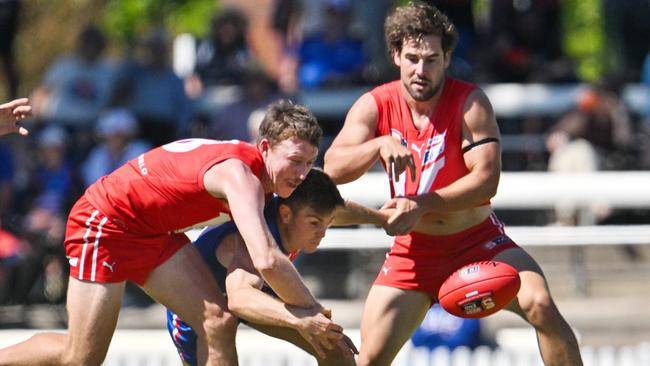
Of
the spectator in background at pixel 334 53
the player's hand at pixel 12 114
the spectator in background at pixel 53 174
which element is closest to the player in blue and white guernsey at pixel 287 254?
the player's hand at pixel 12 114

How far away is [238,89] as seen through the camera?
38.6 feet

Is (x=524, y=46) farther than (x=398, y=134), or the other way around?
(x=524, y=46)

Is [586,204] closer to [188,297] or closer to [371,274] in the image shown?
[371,274]

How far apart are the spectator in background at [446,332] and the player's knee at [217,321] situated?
9.52 ft

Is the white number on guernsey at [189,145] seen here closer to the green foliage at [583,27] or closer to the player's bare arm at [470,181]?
the player's bare arm at [470,181]

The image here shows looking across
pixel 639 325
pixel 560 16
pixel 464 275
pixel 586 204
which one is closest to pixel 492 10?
pixel 560 16

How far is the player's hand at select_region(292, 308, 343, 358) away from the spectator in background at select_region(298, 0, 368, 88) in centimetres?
568

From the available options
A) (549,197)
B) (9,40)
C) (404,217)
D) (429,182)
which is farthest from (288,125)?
(9,40)

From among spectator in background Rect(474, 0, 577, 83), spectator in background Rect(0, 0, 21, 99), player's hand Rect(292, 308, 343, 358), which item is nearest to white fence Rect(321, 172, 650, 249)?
spectator in background Rect(474, 0, 577, 83)

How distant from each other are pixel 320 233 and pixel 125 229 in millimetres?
915

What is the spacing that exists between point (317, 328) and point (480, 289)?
3.23ft

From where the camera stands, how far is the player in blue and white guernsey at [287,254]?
5.94 meters

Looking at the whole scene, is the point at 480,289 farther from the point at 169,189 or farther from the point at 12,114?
the point at 12,114

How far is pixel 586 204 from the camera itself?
9.96 m
